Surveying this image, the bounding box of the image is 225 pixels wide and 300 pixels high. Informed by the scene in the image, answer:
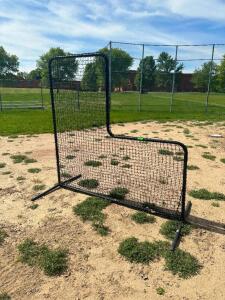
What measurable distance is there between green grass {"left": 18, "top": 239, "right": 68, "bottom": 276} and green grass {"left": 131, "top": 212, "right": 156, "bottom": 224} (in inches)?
40.5

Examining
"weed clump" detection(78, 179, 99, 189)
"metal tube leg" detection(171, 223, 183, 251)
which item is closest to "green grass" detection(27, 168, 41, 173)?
"weed clump" detection(78, 179, 99, 189)

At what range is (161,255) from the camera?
9.98 feet

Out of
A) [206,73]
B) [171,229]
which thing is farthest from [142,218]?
[206,73]

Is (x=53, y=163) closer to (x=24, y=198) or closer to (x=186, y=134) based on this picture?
(x=24, y=198)

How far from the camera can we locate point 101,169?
557cm

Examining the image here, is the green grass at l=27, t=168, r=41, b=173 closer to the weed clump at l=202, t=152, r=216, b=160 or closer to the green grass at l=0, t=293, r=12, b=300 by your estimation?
the green grass at l=0, t=293, r=12, b=300

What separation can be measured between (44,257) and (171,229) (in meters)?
1.48

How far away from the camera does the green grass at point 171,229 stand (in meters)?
3.41

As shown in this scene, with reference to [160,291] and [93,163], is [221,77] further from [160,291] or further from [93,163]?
[160,291]

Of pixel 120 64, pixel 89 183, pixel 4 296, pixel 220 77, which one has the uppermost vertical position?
pixel 120 64

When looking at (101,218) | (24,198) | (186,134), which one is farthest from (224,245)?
(186,134)

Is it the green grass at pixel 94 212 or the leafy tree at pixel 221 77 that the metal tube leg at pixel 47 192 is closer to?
the green grass at pixel 94 212

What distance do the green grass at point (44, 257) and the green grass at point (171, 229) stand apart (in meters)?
1.15

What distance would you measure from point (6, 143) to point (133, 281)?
20.0 ft
